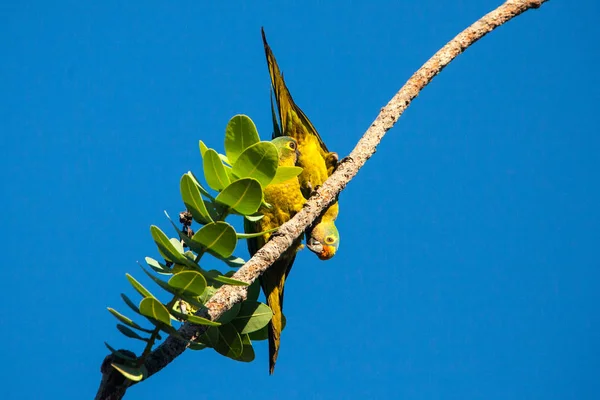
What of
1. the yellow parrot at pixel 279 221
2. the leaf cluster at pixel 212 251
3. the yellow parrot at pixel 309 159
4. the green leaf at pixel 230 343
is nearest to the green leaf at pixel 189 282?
the leaf cluster at pixel 212 251

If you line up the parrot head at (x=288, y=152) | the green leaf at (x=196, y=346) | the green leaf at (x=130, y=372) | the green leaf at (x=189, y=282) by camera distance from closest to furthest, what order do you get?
the green leaf at (x=130, y=372) < the green leaf at (x=189, y=282) < the green leaf at (x=196, y=346) < the parrot head at (x=288, y=152)

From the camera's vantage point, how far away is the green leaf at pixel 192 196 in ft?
6.84

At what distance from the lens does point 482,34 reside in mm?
3012

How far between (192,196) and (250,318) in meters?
0.63

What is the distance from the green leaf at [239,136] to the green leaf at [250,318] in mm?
612

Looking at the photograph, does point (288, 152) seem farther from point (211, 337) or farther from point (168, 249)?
point (168, 249)

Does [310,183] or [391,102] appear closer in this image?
[391,102]

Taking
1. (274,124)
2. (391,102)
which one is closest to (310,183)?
(274,124)

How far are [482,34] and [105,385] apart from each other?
7.68 feet

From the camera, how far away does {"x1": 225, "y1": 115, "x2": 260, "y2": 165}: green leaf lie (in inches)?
92.4

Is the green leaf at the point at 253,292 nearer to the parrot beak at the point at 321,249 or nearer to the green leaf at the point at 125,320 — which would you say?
the green leaf at the point at 125,320

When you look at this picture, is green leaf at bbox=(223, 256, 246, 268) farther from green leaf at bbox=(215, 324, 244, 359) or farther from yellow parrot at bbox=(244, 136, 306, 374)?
yellow parrot at bbox=(244, 136, 306, 374)

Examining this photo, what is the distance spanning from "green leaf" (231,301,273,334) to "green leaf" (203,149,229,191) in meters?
0.52

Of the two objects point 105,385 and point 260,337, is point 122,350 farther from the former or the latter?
point 260,337
